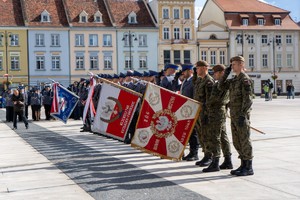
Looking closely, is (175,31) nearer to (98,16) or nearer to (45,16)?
(98,16)

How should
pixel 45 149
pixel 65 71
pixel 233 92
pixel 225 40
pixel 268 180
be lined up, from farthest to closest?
pixel 225 40 < pixel 65 71 < pixel 45 149 < pixel 233 92 < pixel 268 180

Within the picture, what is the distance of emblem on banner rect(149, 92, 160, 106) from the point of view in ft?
34.1

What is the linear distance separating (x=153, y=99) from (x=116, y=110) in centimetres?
208

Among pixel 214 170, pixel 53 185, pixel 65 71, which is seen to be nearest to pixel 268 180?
pixel 214 170

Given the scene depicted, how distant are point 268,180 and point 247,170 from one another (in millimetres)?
555

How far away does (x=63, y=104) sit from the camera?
71.7 ft

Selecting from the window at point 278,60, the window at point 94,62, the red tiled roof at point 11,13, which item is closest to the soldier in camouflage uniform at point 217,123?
the red tiled roof at point 11,13

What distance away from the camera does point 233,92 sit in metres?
9.27

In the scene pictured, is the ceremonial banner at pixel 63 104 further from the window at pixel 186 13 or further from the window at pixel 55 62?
the window at pixel 186 13

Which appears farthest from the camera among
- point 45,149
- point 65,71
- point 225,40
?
point 225,40

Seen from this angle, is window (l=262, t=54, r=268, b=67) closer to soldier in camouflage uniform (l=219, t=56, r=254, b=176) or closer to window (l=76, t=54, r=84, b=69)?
window (l=76, t=54, r=84, b=69)

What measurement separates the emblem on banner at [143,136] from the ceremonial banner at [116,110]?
5.18ft

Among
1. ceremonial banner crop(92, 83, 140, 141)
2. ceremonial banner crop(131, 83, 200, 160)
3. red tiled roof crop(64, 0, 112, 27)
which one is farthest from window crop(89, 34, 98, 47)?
ceremonial banner crop(131, 83, 200, 160)

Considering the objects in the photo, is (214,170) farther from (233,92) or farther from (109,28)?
(109,28)
